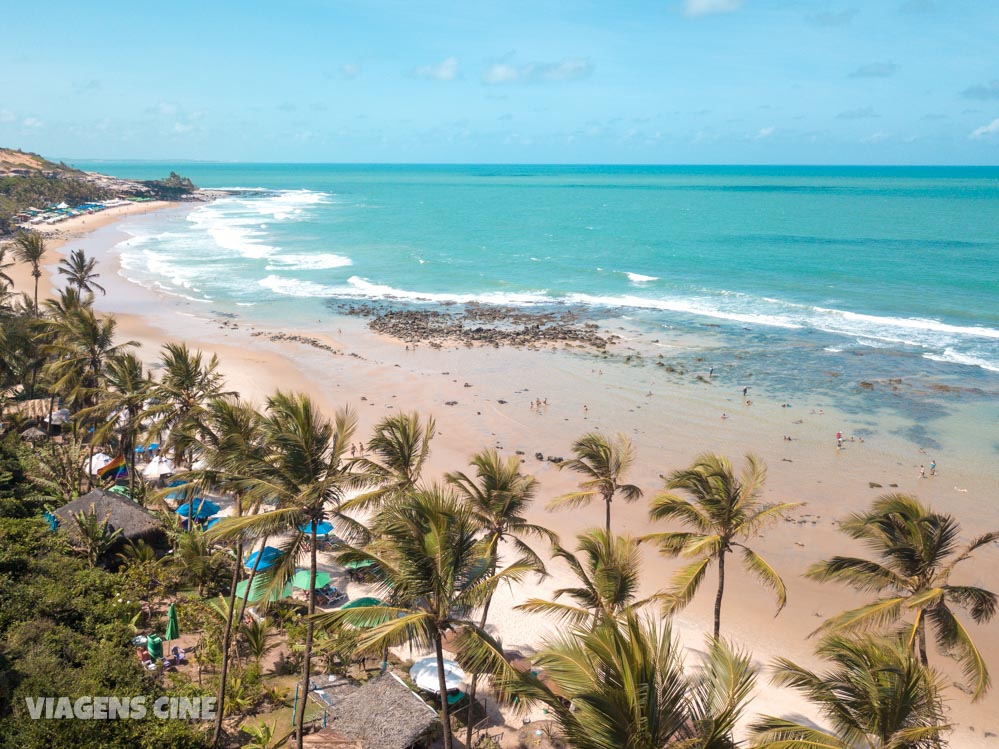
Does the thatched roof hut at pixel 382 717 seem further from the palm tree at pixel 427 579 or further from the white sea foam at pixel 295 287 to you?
the white sea foam at pixel 295 287

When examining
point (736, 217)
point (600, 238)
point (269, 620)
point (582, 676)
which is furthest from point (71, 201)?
point (582, 676)

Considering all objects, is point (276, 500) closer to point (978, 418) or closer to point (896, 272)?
point (978, 418)

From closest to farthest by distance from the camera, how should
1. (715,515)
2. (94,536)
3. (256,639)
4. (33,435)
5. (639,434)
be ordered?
(715,515)
(256,639)
(94,536)
(33,435)
(639,434)

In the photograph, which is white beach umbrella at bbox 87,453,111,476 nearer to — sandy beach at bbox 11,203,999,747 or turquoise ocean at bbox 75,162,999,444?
sandy beach at bbox 11,203,999,747

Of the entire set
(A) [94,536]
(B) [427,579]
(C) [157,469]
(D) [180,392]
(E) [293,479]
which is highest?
(D) [180,392]

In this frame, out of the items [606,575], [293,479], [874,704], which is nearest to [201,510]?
[293,479]

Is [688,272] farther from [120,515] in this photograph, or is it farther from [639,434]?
[120,515]

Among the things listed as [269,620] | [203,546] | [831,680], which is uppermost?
[831,680]
